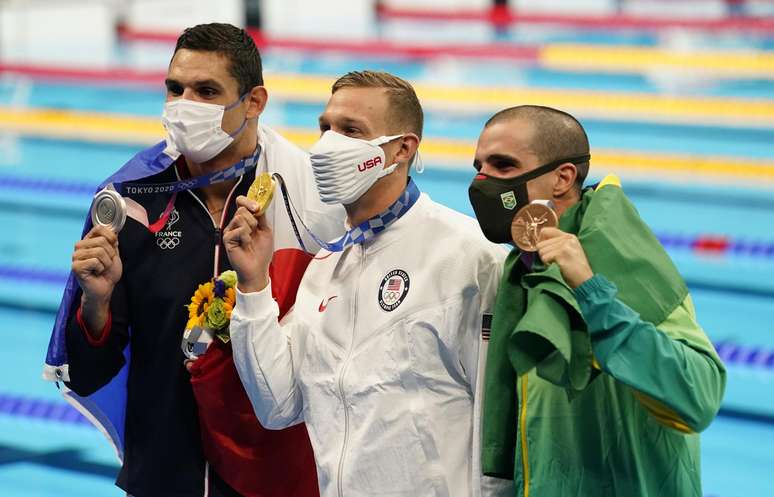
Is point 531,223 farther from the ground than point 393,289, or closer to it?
farther from the ground

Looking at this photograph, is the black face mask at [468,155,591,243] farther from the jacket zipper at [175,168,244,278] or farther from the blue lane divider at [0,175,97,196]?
the blue lane divider at [0,175,97,196]

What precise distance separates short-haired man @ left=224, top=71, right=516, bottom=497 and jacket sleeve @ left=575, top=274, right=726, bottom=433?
0.38m

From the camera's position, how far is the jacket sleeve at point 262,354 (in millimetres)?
2506

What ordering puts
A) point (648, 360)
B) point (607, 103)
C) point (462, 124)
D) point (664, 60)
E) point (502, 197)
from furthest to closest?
point (664, 60) < point (462, 124) < point (607, 103) < point (502, 197) < point (648, 360)

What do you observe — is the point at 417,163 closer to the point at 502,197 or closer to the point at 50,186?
the point at 502,197

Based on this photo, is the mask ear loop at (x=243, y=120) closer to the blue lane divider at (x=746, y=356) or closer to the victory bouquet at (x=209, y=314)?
the victory bouquet at (x=209, y=314)

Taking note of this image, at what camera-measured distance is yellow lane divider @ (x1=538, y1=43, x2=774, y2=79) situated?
12.5 metres

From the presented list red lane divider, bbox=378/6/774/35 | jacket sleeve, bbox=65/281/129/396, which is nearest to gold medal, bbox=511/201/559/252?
jacket sleeve, bbox=65/281/129/396

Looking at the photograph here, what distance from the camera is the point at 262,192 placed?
257 centimetres

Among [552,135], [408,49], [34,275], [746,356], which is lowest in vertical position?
[34,275]

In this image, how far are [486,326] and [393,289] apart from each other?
0.73 ft

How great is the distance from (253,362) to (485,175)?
605mm

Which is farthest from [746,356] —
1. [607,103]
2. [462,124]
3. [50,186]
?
[462,124]

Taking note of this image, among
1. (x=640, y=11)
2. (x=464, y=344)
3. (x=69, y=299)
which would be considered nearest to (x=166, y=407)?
(x=69, y=299)
